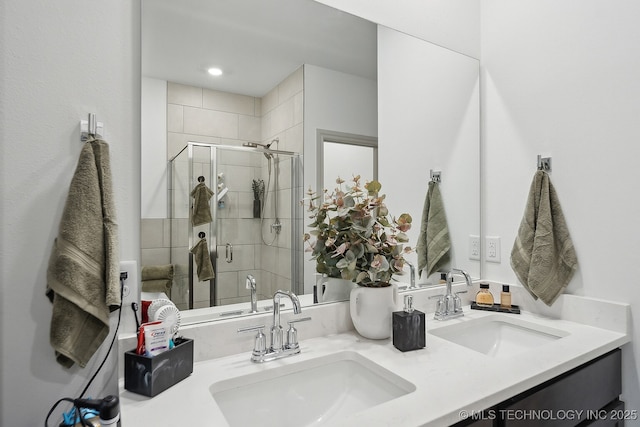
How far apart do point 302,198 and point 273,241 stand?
19cm

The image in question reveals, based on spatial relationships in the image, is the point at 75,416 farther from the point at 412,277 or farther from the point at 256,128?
the point at 412,277

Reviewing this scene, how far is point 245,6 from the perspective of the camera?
3.82ft

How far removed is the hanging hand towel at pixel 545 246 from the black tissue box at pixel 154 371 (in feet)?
4.26

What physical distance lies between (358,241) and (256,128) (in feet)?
1.66

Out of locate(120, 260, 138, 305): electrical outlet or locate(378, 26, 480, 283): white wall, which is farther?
locate(378, 26, 480, 283): white wall

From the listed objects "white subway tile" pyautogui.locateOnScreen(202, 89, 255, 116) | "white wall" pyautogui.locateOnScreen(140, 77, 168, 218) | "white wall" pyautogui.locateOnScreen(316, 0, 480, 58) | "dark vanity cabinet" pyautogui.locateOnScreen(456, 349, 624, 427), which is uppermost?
"white wall" pyautogui.locateOnScreen(316, 0, 480, 58)

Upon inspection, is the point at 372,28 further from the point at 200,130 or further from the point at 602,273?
the point at 602,273

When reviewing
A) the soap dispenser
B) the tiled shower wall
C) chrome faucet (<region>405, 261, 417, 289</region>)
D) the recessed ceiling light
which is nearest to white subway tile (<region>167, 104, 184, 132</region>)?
the tiled shower wall

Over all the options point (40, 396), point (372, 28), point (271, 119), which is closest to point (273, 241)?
point (271, 119)

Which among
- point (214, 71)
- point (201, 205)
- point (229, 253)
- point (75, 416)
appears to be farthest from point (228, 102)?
point (75, 416)

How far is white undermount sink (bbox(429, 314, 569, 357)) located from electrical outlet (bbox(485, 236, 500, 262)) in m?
0.29

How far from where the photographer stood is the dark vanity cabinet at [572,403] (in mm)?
828

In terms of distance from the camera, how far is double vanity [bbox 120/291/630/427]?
2.42 ft

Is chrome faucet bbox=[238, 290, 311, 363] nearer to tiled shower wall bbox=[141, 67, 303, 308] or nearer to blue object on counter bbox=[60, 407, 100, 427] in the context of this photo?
tiled shower wall bbox=[141, 67, 303, 308]
